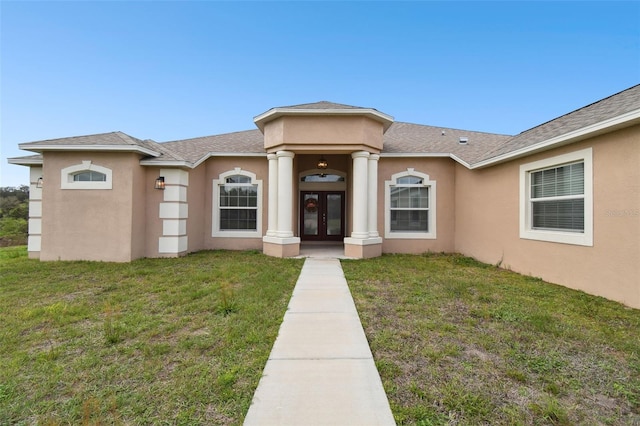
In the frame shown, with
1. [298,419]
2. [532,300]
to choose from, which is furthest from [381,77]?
[298,419]

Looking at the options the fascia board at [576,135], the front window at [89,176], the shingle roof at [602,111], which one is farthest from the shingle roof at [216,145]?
the shingle roof at [602,111]

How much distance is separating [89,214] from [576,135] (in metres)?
12.1

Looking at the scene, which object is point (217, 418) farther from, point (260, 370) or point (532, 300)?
point (532, 300)

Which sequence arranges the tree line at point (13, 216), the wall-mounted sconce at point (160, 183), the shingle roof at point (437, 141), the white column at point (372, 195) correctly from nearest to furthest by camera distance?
the wall-mounted sconce at point (160, 183) → the white column at point (372, 195) → the shingle roof at point (437, 141) → the tree line at point (13, 216)

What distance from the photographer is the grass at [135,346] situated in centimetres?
220

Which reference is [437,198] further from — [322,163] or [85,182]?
[85,182]

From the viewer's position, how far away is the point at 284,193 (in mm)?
8953

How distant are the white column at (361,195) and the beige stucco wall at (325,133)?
0.32 metres

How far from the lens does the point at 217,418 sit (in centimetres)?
208

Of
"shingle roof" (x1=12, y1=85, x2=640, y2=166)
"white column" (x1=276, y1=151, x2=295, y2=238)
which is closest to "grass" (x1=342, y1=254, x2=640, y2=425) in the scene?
"shingle roof" (x1=12, y1=85, x2=640, y2=166)

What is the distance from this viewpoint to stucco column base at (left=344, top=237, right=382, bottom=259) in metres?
8.75

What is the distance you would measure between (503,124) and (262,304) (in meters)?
23.2

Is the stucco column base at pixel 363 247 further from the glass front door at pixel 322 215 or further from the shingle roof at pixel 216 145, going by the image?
the shingle roof at pixel 216 145

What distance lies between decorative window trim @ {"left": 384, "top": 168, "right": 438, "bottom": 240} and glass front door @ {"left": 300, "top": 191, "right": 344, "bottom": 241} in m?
2.81
